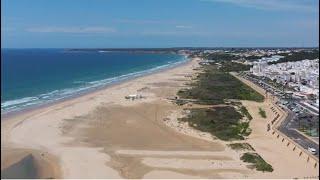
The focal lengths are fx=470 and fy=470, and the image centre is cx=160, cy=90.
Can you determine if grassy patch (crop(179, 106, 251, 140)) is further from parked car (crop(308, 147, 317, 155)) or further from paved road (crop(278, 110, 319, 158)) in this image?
parked car (crop(308, 147, 317, 155))

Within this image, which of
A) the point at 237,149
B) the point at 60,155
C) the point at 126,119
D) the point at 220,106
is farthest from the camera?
the point at 220,106

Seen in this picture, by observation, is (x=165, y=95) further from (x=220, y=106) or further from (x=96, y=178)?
(x=96, y=178)

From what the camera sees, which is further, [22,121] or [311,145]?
[22,121]

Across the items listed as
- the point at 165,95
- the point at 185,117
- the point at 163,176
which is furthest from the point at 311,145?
the point at 165,95

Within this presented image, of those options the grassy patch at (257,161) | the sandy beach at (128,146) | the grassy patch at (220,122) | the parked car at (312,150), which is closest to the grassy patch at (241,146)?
the sandy beach at (128,146)

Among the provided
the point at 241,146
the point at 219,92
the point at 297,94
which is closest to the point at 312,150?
the point at 241,146

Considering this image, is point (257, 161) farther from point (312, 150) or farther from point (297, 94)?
point (297, 94)

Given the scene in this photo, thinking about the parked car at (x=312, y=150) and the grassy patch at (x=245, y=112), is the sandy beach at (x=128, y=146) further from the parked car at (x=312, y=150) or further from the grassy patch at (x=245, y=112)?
the parked car at (x=312, y=150)
